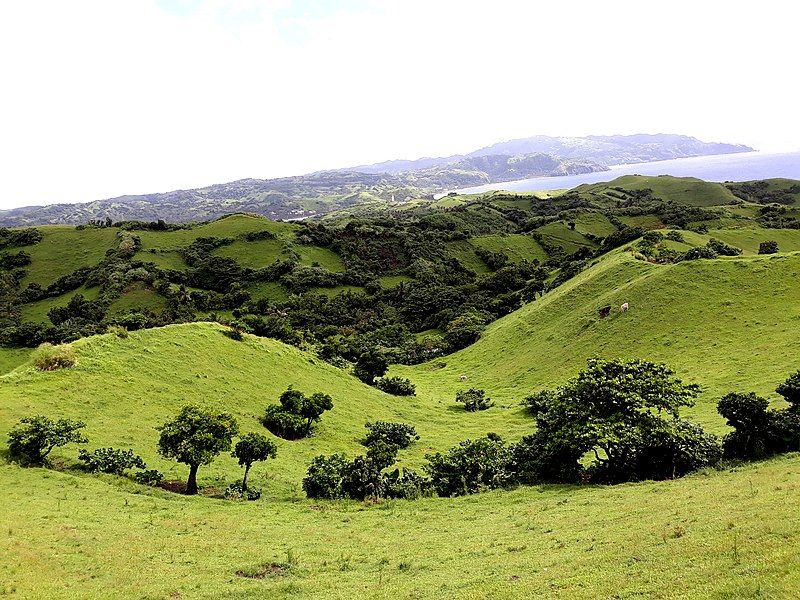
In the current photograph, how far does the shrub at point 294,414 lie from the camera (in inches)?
1753

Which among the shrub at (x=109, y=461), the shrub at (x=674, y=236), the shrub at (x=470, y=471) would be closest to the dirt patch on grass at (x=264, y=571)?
the shrub at (x=470, y=471)

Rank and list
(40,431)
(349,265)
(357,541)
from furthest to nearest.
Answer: (349,265) < (40,431) < (357,541)

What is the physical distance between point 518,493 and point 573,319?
56131 millimetres

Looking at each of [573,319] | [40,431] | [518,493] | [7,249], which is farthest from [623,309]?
[7,249]

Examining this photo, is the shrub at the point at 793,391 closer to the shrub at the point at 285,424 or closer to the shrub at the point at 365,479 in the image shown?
the shrub at the point at 365,479

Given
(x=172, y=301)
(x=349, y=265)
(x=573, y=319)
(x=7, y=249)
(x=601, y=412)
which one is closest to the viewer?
(x=601, y=412)

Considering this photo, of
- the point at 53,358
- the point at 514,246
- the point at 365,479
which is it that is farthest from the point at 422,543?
the point at 514,246

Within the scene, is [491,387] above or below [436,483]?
below

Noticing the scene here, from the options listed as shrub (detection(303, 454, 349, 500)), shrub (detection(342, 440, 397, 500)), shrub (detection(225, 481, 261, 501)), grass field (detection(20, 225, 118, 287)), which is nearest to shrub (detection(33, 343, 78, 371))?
shrub (detection(225, 481, 261, 501))

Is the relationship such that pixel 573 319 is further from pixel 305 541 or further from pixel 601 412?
pixel 305 541

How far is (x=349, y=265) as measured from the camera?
178 meters

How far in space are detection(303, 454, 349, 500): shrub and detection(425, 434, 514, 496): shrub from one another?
6861 millimetres

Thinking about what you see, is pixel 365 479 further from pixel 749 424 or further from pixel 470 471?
pixel 749 424

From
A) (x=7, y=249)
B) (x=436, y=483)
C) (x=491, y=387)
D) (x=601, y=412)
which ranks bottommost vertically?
(x=491, y=387)
